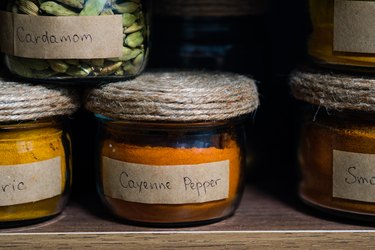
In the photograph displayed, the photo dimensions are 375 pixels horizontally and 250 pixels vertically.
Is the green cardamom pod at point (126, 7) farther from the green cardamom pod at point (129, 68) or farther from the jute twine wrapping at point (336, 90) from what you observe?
the jute twine wrapping at point (336, 90)

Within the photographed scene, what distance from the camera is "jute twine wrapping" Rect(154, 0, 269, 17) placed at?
2.75 feet

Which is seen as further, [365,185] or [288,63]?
[288,63]

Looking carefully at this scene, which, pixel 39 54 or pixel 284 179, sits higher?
pixel 39 54

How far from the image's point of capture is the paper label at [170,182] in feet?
2.25

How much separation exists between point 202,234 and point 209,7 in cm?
29

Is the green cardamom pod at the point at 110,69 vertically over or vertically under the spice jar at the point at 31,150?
over

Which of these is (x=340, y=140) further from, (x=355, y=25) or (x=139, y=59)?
(x=139, y=59)

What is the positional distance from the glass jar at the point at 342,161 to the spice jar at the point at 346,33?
0.05 metres

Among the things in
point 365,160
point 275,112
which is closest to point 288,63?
point 275,112

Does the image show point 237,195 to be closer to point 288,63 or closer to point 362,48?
point 362,48

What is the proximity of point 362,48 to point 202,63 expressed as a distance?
238 mm

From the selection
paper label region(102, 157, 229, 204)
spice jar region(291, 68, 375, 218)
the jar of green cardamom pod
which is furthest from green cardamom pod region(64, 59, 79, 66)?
spice jar region(291, 68, 375, 218)

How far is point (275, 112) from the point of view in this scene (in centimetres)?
93

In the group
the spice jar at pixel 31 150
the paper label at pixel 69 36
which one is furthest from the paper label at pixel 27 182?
the paper label at pixel 69 36
